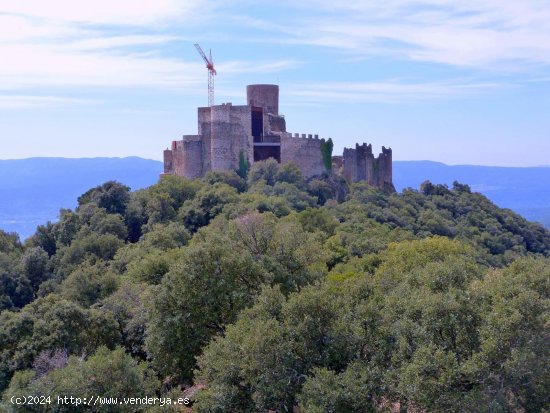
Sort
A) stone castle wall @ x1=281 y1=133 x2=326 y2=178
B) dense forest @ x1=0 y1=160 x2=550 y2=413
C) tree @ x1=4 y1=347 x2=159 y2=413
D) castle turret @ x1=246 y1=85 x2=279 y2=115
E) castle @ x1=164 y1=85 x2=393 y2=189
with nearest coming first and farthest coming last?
dense forest @ x1=0 y1=160 x2=550 y2=413 → tree @ x1=4 y1=347 x2=159 y2=413 → castle @ x1=164 y1=85 x2=393 y2=189 → stone castle wall @ x1=281 y1=133 x2=326 y2=178 → castle turret @ x1=246 y1=85 x2=279 y2=115

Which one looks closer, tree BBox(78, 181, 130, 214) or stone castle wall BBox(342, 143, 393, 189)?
tree BBox(78, 181, 130, 214)

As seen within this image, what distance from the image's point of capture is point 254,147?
57.1 m

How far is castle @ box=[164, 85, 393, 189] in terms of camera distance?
54000 millimetres

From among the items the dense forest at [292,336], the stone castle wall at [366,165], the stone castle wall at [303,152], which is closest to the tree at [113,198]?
the stone castle wall at [303,152]

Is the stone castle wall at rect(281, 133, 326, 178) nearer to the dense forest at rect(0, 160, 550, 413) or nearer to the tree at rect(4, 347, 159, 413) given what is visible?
the dense forest at rect(0, 160, 550, 413)

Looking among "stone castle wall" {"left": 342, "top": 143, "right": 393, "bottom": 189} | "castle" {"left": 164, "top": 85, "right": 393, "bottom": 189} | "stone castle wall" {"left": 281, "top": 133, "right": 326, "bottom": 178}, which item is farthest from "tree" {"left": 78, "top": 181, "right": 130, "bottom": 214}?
"stone castle wall" {"left": 342, "top": 143, "right": 393, "bottom": 189}

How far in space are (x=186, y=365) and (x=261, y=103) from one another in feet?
134

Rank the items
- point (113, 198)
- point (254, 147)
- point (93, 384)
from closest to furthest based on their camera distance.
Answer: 1. point (93, 384)
2. point (113, 198)
3. point (254, 147)

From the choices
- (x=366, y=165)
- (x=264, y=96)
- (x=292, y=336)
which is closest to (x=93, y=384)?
(x=292, y=336)

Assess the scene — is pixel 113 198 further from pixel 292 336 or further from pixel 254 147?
pixel 292 336

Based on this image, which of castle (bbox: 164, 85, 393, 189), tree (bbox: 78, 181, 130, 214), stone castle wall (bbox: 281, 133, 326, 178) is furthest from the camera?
stone castle wall (bbox: 281, 133, 326, 178)

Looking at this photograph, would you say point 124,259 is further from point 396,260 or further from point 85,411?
point 85,411

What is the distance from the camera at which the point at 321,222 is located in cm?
4328

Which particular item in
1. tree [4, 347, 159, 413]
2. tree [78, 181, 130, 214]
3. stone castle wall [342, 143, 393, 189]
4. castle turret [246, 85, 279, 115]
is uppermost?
castle turret [246, 85, 279, 115]
